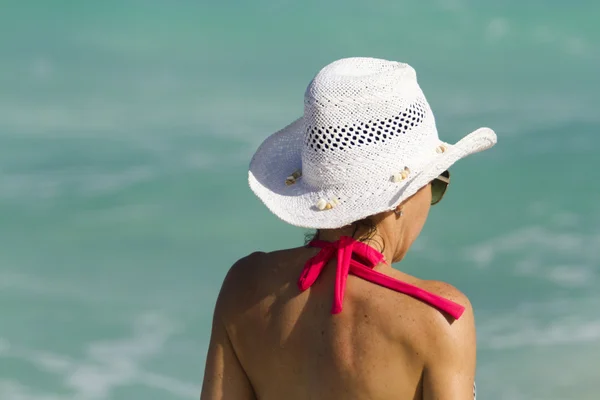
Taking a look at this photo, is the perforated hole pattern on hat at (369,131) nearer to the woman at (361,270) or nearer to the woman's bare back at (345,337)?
the woman at (361,270)

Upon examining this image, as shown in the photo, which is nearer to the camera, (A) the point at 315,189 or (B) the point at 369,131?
(B) the point at 369,131

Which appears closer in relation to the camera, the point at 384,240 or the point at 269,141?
the point at 384,240

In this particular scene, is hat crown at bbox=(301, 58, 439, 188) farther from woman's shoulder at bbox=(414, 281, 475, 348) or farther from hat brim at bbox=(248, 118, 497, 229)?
woman's shoulder at bbox=(414, 281, 475, 348)

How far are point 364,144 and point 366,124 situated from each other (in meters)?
0.06

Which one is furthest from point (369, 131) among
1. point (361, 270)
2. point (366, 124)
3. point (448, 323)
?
point (448, 323)

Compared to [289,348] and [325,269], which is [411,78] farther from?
[289,348]

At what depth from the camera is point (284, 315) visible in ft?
12.0

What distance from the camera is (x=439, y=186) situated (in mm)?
3734

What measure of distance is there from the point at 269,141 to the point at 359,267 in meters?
0.66

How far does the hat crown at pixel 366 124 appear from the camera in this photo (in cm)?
357

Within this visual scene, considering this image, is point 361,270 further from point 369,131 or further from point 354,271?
point 369,131

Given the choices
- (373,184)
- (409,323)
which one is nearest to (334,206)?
(373,184)

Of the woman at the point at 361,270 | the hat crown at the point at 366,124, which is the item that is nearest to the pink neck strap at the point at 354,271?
the woman at the point at 361,270

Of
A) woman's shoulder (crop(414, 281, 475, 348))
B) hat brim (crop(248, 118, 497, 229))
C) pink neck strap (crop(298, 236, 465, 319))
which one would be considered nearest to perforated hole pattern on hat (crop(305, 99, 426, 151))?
hat brim (crop(248, 118, 497, 229))
